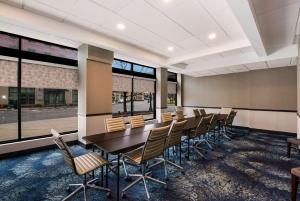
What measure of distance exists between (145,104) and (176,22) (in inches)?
175

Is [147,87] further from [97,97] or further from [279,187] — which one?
[279,187]

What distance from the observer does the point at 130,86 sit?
5672 mm

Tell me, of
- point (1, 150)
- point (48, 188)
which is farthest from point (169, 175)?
point (1, 150)

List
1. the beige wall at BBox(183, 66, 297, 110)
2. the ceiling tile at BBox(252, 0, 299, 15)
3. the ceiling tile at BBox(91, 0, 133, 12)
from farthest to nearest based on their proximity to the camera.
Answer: the beige wall at BBox(183, 66, 297, 110) → the ceiling tile at BBox(91, 0, 133, 12) → the ceiling tile at BBox(252, 0, 299, 15)

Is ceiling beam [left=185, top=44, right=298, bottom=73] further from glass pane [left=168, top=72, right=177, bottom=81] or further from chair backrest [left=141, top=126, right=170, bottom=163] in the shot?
chair backrest [left=141, top=126, right=170, bottom=163]

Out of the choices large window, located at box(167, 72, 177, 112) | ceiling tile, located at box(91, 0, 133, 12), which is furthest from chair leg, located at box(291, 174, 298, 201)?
large window, located at box(167, 72, 177, 112)

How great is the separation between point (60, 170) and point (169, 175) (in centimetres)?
195

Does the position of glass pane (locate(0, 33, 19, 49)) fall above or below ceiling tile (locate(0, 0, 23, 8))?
below

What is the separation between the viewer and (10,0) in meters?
2.48

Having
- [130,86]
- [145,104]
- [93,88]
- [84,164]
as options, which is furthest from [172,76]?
[84,164]

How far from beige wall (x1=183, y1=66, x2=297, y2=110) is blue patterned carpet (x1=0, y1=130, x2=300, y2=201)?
9.19 feet

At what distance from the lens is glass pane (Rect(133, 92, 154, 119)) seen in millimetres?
6189

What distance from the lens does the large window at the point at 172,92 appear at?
802 centimetres

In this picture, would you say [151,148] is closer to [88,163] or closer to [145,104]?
[88,163]
